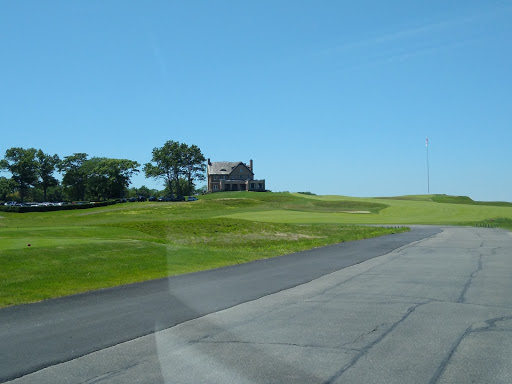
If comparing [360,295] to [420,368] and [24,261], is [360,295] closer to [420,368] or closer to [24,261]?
[420,368]

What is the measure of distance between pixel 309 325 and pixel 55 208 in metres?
77.0

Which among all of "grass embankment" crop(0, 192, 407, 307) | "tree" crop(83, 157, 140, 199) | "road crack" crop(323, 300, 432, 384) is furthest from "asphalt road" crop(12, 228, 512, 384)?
"tree" crop(83, 157, 140, 199)

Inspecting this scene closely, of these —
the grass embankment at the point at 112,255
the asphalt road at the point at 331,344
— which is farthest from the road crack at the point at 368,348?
the grass embankment at the point at 112,255

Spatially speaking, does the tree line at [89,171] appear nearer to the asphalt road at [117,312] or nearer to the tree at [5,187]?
the tree at [5,187]

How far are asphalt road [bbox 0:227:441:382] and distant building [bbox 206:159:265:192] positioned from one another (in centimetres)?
12581

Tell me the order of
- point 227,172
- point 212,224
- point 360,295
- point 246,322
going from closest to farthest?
point 246,322, point 360,295, point 212,224, point 227,172

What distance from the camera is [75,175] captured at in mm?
143250

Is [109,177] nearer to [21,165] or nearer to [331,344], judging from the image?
[21,165]

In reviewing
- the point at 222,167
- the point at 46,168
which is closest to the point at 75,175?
the point at 46,168

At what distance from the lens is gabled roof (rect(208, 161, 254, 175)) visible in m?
148

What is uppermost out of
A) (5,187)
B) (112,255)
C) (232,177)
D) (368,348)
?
(232,177)

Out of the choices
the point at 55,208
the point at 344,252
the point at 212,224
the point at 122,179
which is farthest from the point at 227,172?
the point at 344,252

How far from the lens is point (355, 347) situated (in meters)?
7.48

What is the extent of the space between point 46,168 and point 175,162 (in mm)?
33943
